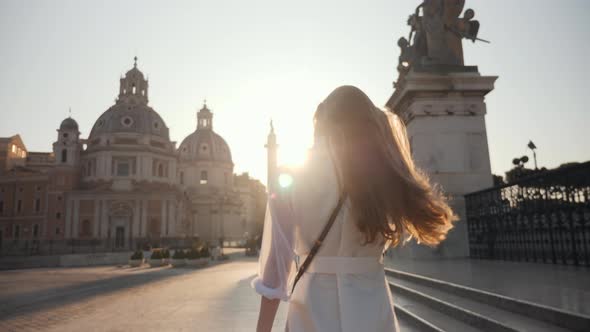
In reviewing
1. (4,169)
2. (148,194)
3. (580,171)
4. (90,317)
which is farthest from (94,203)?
(580,171)

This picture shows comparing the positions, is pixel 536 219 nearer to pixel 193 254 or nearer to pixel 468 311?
pixel 468 311

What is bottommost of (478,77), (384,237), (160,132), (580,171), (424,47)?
(384,237)

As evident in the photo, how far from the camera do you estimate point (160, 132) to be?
66062mm

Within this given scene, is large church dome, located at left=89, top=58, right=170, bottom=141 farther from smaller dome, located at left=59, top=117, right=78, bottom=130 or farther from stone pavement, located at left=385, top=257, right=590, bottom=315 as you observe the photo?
stone pavement, located at left=385, top=257, right=590, bottom=315

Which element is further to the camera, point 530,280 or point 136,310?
point 136,310

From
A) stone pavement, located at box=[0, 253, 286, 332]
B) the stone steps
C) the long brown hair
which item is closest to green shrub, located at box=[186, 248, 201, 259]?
stone pavement, located at box=[0, 253, 286, 332]

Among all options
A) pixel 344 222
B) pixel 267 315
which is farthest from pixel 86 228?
pixel 344 222

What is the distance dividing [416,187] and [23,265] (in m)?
35.2

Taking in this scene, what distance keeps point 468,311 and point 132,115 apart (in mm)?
66155

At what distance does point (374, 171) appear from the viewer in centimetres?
160

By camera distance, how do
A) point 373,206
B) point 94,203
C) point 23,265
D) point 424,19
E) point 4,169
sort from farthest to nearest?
1. point 4,169
2. point 94,203
3. point 23,265
4. point 424,19
5. point 373,206

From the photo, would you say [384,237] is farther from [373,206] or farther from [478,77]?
[478,77]

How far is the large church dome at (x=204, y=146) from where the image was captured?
8038 centimetres

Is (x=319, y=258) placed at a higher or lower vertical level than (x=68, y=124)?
lower
